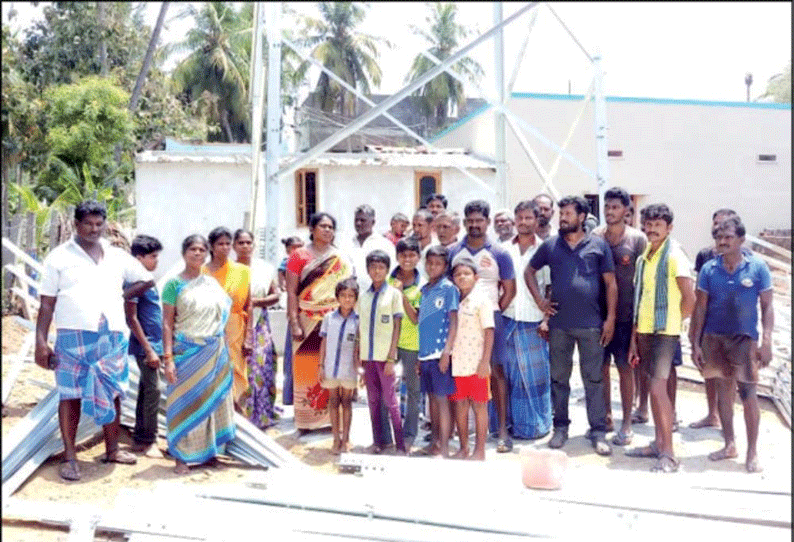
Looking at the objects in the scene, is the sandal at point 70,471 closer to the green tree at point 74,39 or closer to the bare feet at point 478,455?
the bare feet at point 478,455

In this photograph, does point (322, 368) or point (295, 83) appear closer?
point (322, 368)

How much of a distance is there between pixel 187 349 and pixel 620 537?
8.77ft

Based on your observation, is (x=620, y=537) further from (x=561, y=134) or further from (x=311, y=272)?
(x=561, y=134)

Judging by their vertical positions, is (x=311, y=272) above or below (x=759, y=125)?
below

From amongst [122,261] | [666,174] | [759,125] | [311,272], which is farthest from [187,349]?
[759,125]

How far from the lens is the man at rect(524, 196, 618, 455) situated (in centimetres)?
520

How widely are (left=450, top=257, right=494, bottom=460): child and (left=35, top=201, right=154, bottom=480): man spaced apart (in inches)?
79.2

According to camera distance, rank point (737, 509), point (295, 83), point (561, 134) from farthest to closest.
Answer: point (295, 83) → point (561, 134) → point (737, 509)

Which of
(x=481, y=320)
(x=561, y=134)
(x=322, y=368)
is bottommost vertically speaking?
(x=322, y=368)

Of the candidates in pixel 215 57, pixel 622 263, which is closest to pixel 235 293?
pixel 622 263

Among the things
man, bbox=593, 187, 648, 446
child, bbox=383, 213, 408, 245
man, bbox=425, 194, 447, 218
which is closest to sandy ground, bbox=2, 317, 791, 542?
man, bbox=593, 187, 648, 446

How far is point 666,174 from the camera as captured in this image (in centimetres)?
1678

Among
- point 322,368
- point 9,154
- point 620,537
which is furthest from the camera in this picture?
point 9,154

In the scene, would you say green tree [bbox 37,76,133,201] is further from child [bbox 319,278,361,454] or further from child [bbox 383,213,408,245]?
child [bbox 319,278,361,454]
